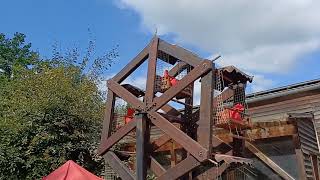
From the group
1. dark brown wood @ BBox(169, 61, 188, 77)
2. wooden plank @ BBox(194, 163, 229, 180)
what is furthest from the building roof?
dark brown wood @ BBox(169, 61, 188, 77)

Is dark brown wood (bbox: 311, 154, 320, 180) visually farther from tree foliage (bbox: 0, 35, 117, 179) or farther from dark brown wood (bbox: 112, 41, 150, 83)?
tree foliage (bbox: 0, 35, 117, 179)

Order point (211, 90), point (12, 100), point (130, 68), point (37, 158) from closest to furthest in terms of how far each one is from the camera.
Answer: point (211, 90), point (130, 68), point (37, 158), point (12, 100)

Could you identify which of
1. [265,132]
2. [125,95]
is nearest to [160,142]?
[125,95]

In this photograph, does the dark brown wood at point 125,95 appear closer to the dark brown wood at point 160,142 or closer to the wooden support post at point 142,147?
the wooden support post at point 142,147

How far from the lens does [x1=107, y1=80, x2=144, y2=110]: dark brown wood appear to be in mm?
8078

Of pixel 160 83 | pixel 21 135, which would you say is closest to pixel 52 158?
pixel 21 135

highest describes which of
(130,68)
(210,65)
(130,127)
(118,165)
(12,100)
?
(12,100)

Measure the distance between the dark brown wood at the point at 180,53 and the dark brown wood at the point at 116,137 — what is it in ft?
4.62

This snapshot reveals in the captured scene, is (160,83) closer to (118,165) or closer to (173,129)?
(173,129)

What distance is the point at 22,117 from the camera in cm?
1213

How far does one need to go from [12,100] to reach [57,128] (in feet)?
6.39

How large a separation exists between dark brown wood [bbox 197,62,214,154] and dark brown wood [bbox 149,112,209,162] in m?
0.10

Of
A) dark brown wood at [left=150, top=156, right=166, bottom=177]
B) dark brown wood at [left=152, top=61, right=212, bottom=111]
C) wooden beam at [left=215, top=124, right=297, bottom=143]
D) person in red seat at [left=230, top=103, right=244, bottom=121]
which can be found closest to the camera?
dark brown wood at [left=152, top=61, right=212, bottom=111]

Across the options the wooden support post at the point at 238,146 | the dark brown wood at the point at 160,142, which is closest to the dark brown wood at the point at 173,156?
the dark brown wood at the point at 160,142
